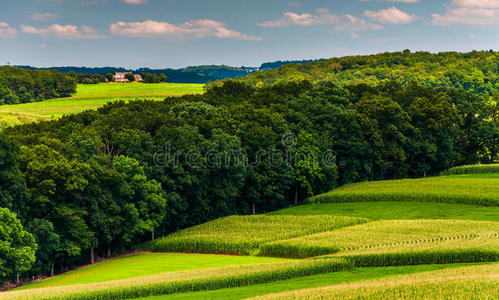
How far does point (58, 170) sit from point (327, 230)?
3058cm

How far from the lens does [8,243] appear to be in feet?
169

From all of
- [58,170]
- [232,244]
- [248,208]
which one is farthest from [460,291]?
[248,208]

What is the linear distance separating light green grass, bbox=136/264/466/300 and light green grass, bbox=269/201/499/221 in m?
30.1

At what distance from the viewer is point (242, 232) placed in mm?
71875

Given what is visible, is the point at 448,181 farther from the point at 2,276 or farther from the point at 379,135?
the point at 2,276

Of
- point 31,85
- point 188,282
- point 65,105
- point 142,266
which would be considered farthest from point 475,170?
point 31,85

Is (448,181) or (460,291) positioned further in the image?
(448,181)

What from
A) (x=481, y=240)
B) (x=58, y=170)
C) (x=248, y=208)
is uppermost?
(x=58, y=170)

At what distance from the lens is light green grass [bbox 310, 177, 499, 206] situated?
286ft

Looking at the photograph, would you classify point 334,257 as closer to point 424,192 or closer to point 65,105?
point 424,192

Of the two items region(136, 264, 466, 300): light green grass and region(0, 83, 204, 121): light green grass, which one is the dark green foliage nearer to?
region(136, 264, 466, 300): light green grass

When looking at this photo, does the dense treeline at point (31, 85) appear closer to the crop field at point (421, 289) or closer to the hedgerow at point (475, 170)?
the hedgerow at point (475, 170)

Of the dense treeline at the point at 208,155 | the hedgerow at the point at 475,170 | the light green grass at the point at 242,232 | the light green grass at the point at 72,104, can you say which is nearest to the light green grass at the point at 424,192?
the dense treeline at the point at 208,155

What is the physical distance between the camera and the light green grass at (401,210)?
76.8 m
